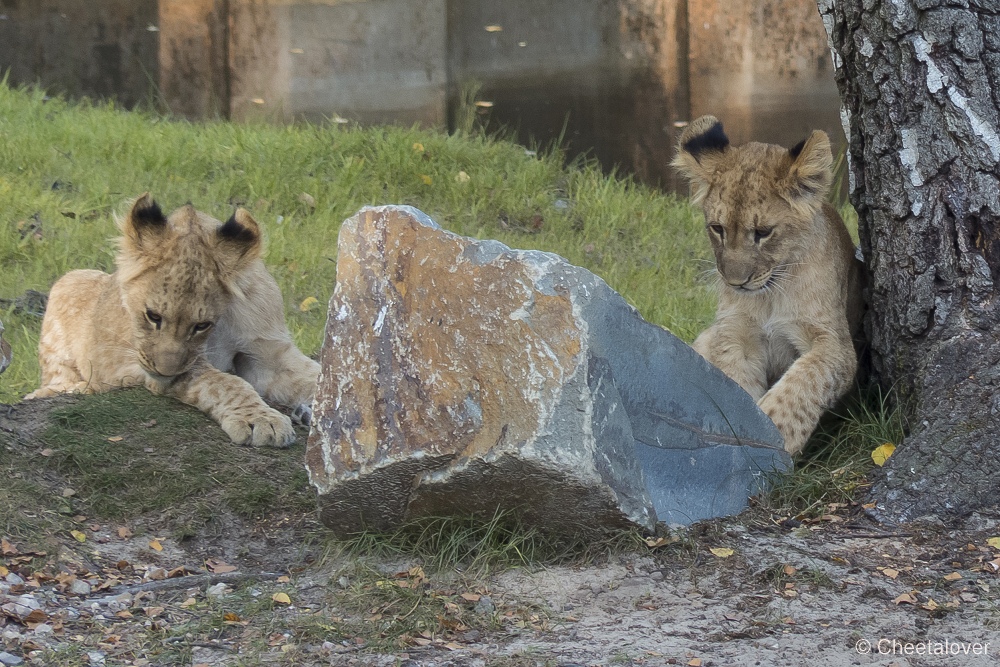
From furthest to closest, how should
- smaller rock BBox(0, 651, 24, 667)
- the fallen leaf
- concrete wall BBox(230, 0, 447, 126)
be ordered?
concrete wall BBox(230, 0, 447, 126) → the fallen leaf → smaller rock BBox(0, 651, 24, 667)

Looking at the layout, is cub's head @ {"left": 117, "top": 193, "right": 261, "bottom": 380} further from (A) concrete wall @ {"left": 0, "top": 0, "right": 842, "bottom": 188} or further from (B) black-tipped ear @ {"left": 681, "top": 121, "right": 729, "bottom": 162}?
(A) concrete wall @ {"left": 0, "top": 0, "right": 842, "bottom": 188}

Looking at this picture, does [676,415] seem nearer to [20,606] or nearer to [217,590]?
[217,590]

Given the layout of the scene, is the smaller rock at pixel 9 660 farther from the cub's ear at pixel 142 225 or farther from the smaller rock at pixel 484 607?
the cub's ear at pixel 142 225

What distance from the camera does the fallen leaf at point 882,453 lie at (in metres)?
4.21

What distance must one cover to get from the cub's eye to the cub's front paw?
1.56 ft

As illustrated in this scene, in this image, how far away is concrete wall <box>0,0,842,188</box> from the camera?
9.25m

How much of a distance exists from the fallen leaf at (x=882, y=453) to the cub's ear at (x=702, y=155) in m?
1.18

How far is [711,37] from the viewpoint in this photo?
9.20 meters

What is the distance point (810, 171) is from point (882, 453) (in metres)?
1.03

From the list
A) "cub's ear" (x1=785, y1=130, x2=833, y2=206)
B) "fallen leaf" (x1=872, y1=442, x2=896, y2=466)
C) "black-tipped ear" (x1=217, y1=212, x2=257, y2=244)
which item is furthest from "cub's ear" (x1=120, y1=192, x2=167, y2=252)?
"fallen leaf" (x1=872, y1=442, x2=896, y2=466)

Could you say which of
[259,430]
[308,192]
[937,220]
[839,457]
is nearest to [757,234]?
[937,220]

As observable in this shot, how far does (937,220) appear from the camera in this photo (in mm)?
4152

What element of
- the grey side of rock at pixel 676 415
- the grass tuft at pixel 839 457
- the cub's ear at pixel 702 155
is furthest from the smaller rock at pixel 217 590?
the cub's ear at pixel 702 155

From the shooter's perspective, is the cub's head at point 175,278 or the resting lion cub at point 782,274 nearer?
the resting lion cub at point 782,274
